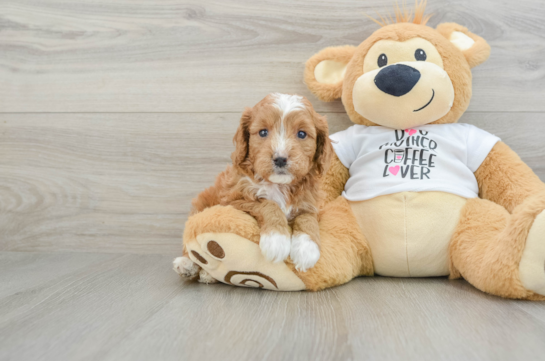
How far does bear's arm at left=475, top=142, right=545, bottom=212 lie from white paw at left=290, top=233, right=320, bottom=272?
0.63 meters

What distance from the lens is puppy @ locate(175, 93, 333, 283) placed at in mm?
1030

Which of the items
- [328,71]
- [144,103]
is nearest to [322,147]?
[328,71]

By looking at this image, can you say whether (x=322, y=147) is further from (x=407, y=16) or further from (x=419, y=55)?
(x=407, y=16)

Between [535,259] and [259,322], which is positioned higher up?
[535,259]

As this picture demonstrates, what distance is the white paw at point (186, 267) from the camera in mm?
1234

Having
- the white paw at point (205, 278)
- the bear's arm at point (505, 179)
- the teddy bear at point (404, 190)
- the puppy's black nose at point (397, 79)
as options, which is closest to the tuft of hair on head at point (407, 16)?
the teddy bear at point (404, 190)

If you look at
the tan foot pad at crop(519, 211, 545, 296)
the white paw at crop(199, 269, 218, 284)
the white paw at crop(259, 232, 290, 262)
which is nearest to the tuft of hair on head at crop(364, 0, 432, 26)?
the tan foot pad at crop(519, 211, 545, 296)

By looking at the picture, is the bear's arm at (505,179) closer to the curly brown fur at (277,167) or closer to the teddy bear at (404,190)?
the teddy bear at (404,190)

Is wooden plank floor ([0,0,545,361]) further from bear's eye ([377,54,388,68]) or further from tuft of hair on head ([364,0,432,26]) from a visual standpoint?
bear's eye ([377,54,388,68])

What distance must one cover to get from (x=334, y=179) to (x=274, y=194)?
327 mm

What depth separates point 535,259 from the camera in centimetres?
97

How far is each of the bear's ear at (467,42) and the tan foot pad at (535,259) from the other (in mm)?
612

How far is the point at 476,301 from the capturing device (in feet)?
3.34

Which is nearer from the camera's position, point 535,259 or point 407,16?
point 535,259
